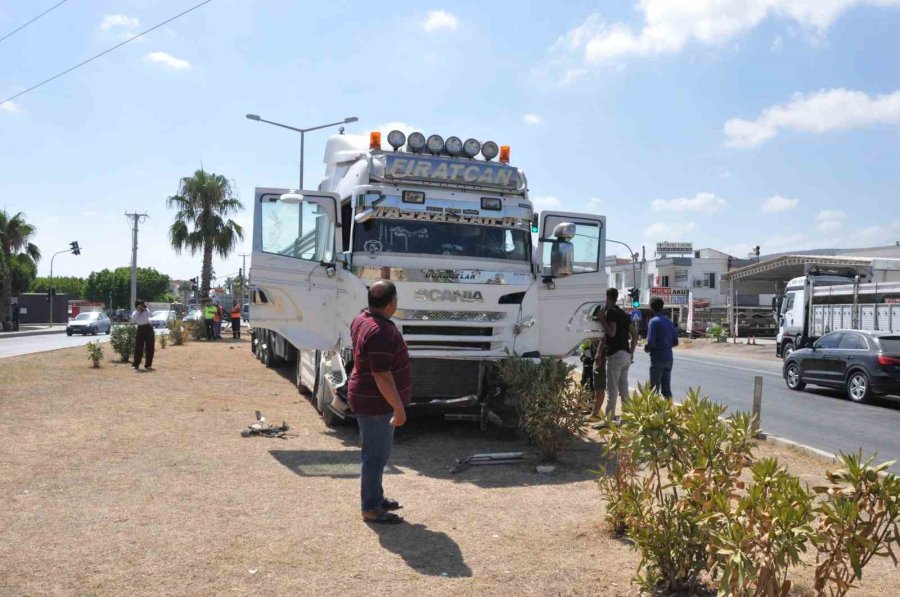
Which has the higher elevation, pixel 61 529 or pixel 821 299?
pixel 821 299

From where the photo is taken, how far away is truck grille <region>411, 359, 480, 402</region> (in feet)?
28.0

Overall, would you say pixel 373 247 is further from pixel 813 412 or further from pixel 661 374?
pixel 813 412

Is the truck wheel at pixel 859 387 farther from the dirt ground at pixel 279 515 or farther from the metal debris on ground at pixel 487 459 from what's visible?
the metal debris on ground at pixel 487 459

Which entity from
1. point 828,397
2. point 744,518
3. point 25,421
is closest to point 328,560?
point 744,518

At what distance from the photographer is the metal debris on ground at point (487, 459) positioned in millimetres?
7573

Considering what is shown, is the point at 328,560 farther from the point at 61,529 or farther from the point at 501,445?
the point at 501,445

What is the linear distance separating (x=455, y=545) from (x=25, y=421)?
693 cm

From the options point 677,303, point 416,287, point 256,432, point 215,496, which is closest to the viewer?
point 215,496

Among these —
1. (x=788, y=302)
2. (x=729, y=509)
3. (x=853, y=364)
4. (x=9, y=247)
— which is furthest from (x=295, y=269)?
(x=9, y=247)

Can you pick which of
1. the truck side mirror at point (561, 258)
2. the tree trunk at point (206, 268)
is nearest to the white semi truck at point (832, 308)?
the truck side mirror at point (561, 258)

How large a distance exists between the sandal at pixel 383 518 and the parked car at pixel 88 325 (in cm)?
3992

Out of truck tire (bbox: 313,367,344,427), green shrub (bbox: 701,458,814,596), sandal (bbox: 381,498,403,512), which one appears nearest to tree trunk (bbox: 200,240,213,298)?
truck tire (bbox: 313,367,344,427)

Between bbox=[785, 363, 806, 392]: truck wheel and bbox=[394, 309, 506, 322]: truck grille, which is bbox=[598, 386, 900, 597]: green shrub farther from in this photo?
bbox=[785, 363, 806, 392]: truck wheel

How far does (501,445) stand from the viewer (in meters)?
8.74
